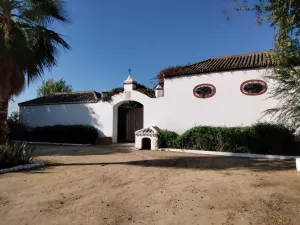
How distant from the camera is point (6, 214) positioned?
4.05m

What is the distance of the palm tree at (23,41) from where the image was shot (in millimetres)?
8648

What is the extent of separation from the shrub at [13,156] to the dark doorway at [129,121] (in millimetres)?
8806

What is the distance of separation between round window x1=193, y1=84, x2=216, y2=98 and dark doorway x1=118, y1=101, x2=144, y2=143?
4.19 meters

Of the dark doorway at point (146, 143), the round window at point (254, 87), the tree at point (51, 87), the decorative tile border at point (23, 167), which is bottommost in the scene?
the decorative tile border at point (23, 167)

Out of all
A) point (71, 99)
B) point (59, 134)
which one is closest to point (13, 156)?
point (59, 134)

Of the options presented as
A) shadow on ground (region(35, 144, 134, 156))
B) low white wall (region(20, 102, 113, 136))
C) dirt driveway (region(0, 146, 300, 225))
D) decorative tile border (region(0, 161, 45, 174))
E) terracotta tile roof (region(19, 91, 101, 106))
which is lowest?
dirt driveway (region(0, 146, 300, 225))

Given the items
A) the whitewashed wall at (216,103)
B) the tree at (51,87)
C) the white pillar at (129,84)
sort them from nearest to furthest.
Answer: the whitewashed wall at (216,103) → the white pillar at (129,84) → the tree at (51,87)

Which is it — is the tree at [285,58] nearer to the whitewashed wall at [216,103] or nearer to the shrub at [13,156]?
the whitewashed wall at [216,103]

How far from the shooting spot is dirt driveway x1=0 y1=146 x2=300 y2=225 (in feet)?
12.8

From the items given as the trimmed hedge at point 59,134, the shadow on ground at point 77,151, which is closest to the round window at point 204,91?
the shadow on ground at point 77,151

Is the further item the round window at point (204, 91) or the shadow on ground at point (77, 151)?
the round window at point (204, 91)

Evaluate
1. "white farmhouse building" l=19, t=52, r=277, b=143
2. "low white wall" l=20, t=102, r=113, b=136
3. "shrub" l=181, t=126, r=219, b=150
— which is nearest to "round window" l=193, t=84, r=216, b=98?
"white farmhouse building" l=19, t=52, r=277, b=143

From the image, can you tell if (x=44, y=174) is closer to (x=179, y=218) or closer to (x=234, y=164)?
(x=179, y=218)

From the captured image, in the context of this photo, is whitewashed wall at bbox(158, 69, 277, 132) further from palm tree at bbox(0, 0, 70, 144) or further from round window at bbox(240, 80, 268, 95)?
palm tree at bbox(0, 0, 70, 144)
